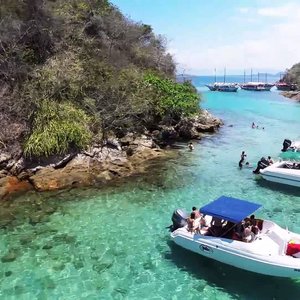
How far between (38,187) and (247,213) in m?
13.3

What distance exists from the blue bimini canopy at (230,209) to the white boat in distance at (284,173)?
30.9 feet

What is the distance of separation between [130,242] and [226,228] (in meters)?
4.38

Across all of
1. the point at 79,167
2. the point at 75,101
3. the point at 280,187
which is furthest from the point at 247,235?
the point at 75,101

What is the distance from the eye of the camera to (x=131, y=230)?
18.5m

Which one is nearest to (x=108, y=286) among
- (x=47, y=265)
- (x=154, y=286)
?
(x=154, y=286)

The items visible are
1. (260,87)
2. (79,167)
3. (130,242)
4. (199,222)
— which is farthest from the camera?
(260,87)

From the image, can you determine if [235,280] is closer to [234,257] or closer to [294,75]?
[234,257]

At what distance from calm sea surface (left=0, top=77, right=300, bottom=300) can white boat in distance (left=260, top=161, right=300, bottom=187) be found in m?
0.57

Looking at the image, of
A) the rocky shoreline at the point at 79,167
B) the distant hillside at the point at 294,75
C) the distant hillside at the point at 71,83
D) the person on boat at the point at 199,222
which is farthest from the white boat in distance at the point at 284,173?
the distant hillside at the point at 294,75

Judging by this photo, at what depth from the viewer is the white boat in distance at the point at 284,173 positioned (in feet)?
81.0

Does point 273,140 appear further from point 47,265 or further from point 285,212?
point 47,265

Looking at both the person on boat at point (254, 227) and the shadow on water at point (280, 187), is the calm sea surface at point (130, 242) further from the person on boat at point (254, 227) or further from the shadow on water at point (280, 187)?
the person on boat at point (254, 227)

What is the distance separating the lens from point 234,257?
1470 centimetres

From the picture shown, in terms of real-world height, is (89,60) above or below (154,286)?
above
